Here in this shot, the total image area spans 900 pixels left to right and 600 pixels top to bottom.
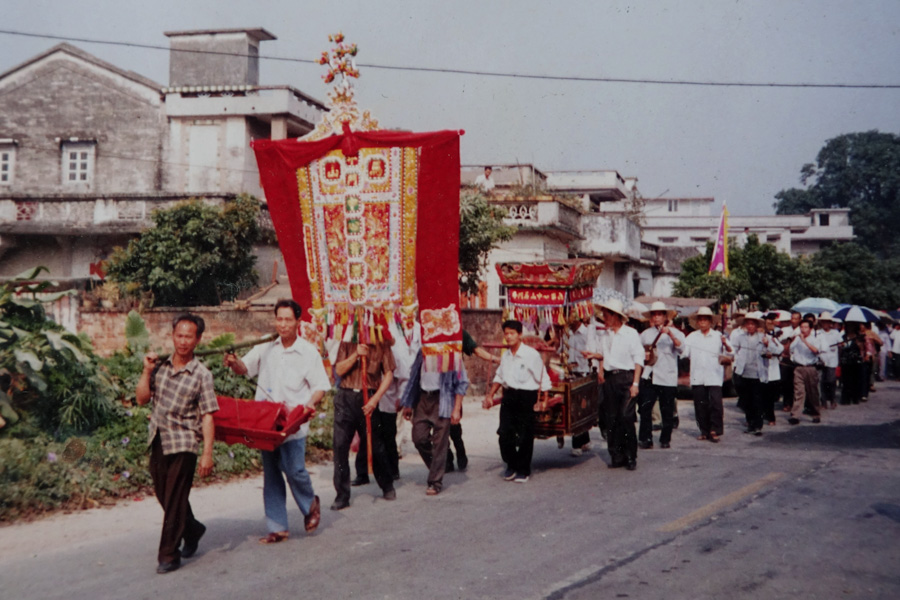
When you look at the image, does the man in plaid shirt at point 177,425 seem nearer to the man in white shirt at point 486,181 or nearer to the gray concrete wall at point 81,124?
the man in white shirt at point 486,181

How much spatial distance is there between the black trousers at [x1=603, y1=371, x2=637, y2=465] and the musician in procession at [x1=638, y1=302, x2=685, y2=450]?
1.45 meters

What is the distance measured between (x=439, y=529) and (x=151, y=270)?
1713cm

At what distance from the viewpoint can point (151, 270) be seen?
73.1 ft

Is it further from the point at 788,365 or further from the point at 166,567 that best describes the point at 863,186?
the point at 166,567

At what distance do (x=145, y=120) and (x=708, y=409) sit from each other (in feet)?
73.7

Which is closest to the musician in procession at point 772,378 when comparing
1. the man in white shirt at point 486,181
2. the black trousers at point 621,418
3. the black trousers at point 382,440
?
the black trousers at point 621,418

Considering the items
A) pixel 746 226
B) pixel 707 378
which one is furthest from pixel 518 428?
pixel 746 226

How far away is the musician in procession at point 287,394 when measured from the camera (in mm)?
6562

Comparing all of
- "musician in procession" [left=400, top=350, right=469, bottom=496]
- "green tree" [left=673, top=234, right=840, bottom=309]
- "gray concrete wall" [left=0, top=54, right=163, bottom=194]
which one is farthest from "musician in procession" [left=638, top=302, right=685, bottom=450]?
"green tree" [left=673, top=234, right=840, bottom=309]

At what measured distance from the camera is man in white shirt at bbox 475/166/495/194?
26020mm

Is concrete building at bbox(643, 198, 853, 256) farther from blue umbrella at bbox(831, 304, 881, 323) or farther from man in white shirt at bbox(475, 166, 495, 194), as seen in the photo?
blue umbrella at bbox(831, 304, 881, 323)

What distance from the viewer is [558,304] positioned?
11.0m

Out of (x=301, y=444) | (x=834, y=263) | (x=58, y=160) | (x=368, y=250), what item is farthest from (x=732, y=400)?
(x=834, y=263)

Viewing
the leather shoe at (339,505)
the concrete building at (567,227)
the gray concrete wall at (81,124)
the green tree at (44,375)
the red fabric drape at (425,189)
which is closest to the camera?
the leather shoe at (339,505)
